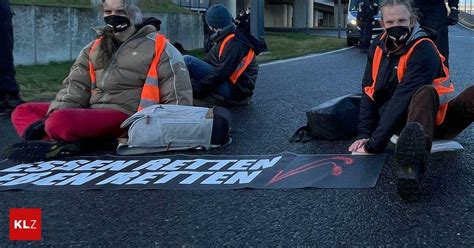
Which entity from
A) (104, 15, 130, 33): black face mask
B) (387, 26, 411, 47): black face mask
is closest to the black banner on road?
(387, 26, 411, 47): black face mask

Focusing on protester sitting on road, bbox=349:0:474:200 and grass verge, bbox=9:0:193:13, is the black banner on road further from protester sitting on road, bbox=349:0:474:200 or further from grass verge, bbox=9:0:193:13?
grass verge, bbox=9:0:193:13

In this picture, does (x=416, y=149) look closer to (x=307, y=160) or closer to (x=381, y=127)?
(x=381, y=127)

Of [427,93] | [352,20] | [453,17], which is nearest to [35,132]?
[427,93]

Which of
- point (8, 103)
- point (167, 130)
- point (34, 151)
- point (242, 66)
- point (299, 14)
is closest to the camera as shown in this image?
point (34, 151)

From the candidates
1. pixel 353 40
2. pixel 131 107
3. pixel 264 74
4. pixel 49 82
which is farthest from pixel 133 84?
pixel 353 40

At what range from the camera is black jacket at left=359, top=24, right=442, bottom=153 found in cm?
391

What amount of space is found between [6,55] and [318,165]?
4414 millimetres

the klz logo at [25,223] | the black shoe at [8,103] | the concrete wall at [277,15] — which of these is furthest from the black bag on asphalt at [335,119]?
the concrete wall at [277,15]

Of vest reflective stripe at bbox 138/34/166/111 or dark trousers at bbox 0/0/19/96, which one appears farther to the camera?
dark trousers at bbox 0/0/19/96

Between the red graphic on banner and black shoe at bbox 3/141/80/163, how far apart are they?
66.9 inches

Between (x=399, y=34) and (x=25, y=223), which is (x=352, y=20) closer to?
(x=399, y=34)

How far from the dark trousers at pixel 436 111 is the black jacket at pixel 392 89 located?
6.3 inches

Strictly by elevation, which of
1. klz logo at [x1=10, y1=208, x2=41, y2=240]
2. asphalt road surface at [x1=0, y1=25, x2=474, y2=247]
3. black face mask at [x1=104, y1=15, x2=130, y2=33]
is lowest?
klz logo at [x1=10, y1=208, x2=41, y2=240]

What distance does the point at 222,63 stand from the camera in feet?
21.0
